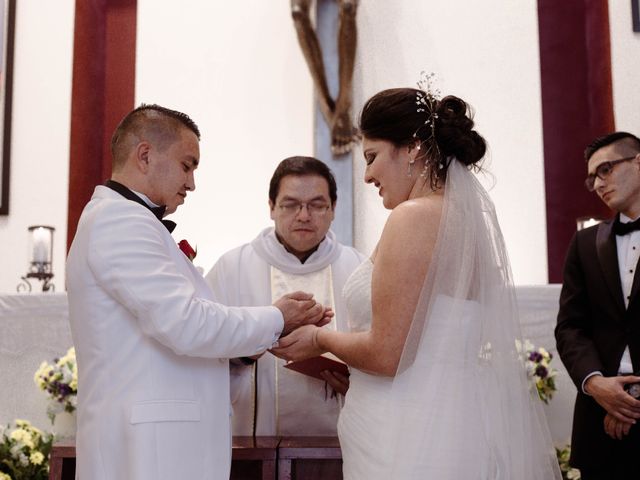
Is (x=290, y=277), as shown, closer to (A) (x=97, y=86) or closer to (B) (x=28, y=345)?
(B) (x=28, y=345)

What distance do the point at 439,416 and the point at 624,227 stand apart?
1.64 metres

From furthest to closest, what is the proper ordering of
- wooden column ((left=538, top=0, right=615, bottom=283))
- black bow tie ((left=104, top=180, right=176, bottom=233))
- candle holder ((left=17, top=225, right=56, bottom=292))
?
1. wooden column ((left=538, top=0, right=615, bottom=283))
2. candle holder ((left=17, top=225, right=56, bottom=292))
3. black bow tie ((left=104, top=180, right=176, bottom=233))

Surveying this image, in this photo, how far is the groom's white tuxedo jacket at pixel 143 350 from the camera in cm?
234

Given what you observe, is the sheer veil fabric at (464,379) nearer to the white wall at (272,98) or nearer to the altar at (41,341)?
the altar at (41,341)

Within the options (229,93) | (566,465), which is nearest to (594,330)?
(566,465)

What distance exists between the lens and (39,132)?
6027 mm

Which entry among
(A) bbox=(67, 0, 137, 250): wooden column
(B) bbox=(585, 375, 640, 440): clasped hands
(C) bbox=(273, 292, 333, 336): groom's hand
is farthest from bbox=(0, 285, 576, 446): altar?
(C) bbox=(273, 292, 333, 336): groom's hand

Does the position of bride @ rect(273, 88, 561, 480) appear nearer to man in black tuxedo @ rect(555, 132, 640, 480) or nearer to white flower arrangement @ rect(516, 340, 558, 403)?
man in black tuxedo @ rect(555, 132, 640, 480)

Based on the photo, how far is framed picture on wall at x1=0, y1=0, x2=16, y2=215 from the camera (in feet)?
19.5

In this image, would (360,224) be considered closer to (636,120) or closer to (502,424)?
(636,120)

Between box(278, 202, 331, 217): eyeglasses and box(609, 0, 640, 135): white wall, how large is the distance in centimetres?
→ 290

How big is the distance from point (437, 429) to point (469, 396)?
14 cm

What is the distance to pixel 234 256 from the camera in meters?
4.03

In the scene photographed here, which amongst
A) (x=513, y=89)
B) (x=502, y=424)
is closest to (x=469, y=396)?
(x=502, y=424)
